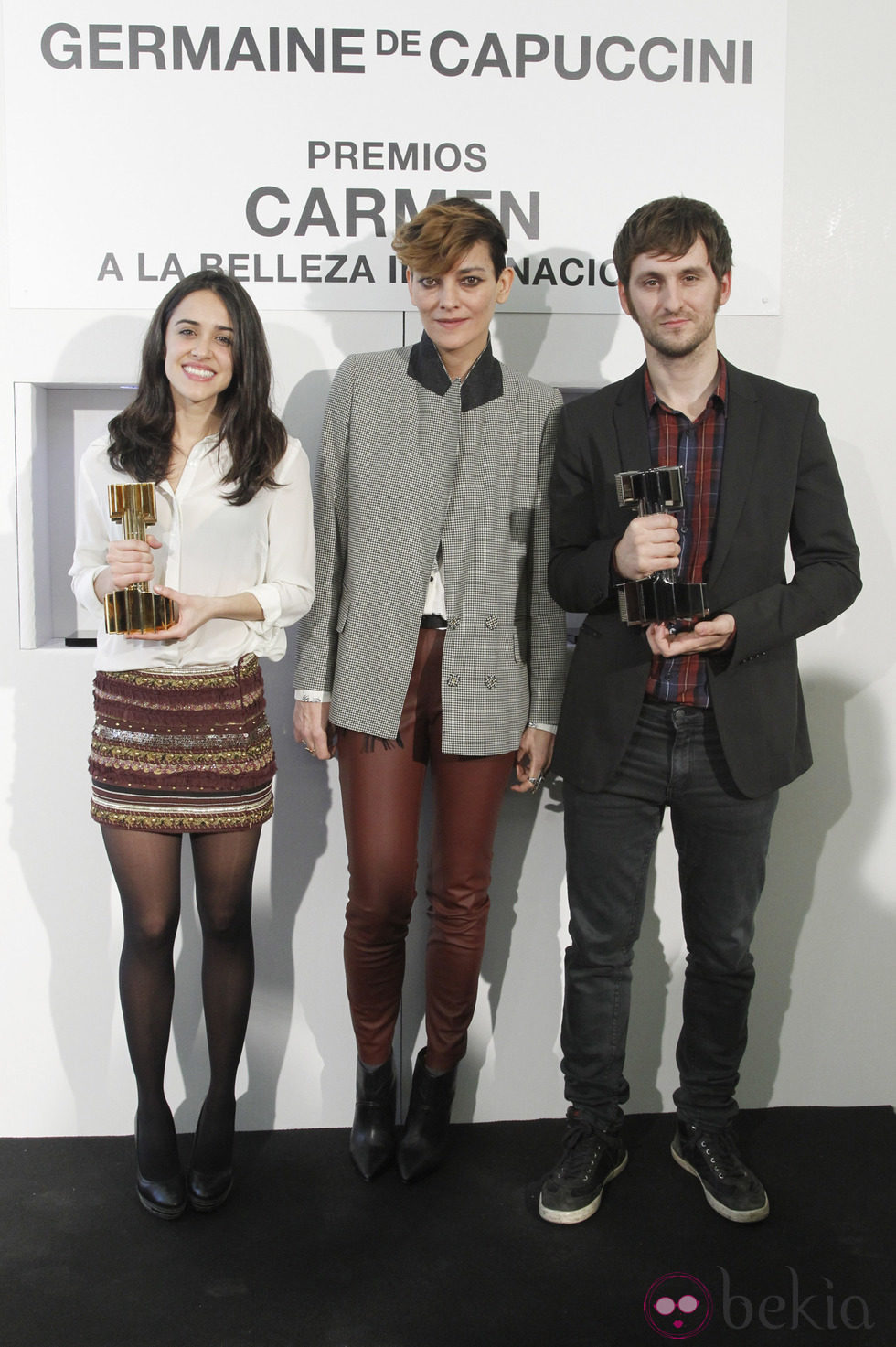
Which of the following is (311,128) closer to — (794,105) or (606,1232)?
(794,105)

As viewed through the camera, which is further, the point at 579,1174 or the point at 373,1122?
the point at 373,1122

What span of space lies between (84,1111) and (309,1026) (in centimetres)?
61

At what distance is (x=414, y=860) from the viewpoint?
259 cm

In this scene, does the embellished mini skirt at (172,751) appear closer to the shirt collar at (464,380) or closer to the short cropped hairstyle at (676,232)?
the shirt collar at (464,380)

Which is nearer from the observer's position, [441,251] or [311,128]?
[441,251]

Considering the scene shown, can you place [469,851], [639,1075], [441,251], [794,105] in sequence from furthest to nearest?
[639,1075] < [794,105] < [469,851] < [441,251]

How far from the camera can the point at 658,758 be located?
2352mm

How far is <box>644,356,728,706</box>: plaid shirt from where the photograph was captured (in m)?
2.29

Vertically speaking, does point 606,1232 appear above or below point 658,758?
below

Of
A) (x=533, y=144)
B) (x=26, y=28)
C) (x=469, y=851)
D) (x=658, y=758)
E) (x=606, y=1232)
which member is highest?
(x=26, y=28)

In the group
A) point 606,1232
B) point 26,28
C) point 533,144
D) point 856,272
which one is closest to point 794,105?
point 856,272

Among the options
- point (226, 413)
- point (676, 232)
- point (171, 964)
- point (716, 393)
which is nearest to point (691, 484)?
point (716, 393)

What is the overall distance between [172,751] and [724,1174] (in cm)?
154

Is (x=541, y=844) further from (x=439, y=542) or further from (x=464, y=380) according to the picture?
(x=464, y=380)
